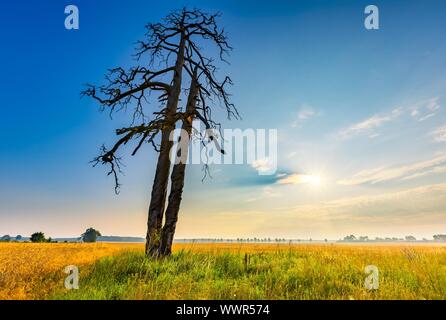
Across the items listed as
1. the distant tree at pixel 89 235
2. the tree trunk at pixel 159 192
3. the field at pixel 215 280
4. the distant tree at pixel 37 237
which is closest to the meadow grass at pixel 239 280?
the field at pixel 215 280

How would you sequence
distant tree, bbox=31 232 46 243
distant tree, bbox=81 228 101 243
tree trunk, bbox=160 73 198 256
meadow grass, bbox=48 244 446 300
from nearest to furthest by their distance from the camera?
meadow grass, bbox=48 244 446 300 → tree trunk, bbox=160 73 198 256 → distant tree, bbox=31 232 46 243 → distant tree, bbox=81 228 101 243

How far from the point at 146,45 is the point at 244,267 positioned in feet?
30.3

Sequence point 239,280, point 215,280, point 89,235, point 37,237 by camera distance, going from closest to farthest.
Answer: point 239,280
point 215,280
point 37,237
point 89,235

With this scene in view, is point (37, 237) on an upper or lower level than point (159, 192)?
lower

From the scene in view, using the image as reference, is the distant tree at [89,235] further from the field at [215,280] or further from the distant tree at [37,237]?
the field at [215,280]

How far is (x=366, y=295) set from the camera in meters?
6.73

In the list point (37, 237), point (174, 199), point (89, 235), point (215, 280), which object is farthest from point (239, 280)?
point (89, 235)

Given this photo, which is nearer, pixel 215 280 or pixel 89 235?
pixel 215 280

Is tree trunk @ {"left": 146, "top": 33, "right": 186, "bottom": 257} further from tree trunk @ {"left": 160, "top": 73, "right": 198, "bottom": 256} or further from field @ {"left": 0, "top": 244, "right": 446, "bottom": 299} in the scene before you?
field @ {"left": 0, "top": 244, "right": 446, "bottom": 299}

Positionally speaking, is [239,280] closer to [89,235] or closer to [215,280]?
[215,280]

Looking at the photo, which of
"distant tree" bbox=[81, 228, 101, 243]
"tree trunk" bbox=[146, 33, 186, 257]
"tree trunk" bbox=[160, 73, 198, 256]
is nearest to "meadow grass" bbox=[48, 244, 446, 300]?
"tree trunk" bbox=[160, 73, 198, 256]

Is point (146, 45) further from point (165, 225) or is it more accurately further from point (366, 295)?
point (366, 295)

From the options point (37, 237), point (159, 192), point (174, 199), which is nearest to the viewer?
point (174, 199)

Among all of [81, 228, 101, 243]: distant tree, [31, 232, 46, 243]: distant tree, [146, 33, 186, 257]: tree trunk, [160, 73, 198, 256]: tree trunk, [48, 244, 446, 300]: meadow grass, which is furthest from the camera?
[81, 228, 101, 243]: distant tree
